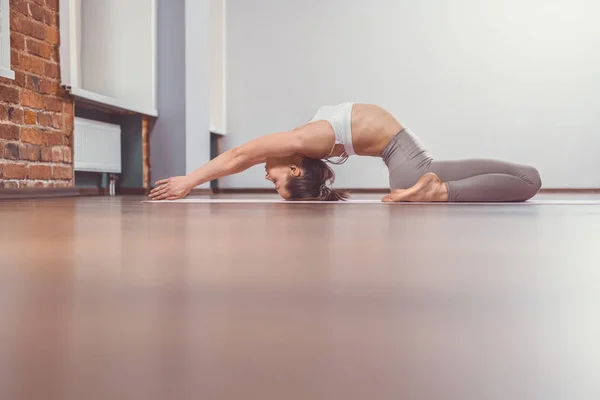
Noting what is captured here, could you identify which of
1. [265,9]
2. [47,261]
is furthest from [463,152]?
[47,261]

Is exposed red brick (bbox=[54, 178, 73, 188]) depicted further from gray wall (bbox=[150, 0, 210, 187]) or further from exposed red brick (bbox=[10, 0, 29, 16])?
gray wall (bbox=[150, 0, 210, 187])

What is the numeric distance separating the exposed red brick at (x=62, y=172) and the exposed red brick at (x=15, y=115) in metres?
0.45

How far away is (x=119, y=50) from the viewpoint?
511 cm

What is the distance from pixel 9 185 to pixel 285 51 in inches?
155

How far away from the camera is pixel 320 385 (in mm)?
309

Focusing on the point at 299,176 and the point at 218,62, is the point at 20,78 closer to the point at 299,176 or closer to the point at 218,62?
the point at 299,176

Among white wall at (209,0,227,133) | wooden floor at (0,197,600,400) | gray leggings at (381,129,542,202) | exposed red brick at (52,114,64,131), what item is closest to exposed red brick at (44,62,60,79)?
exposed red brick at (52,114,64,131)

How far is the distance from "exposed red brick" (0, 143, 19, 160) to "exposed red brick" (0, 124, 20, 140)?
5 cm

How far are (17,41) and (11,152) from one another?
661 mm

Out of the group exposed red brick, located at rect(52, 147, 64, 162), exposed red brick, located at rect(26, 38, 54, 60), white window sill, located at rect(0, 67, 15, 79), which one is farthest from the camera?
Result: exposed red brick, located at rect(52, 147, 64, 162)

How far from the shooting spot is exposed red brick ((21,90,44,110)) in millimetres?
3750

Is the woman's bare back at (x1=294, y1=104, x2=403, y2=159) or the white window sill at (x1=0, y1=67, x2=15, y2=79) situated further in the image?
the white window sill at (x1=0, y1=67, x2=15, y2=79)

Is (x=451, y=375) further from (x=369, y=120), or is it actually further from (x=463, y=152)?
(x=463, y=152)

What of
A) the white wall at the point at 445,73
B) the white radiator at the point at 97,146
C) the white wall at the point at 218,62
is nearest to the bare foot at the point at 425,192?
the white radiator at the point at 97,146
